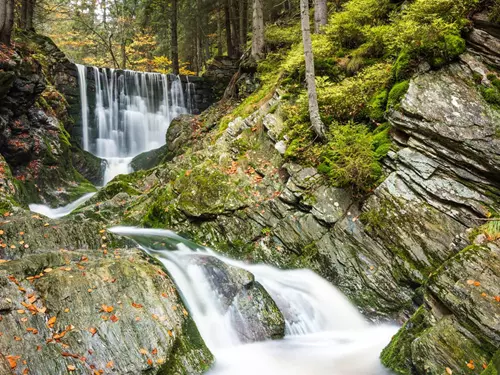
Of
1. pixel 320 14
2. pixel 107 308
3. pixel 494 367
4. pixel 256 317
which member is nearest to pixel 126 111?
pixel 320 14

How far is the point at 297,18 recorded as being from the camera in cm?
1623

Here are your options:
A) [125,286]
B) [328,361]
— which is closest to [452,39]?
[328,361]

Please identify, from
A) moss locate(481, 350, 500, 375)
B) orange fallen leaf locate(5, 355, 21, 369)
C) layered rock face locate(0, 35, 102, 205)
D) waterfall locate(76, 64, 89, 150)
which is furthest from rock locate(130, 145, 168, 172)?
moss locate(481, 350, 500, 375)

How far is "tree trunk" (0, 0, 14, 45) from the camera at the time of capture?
10.4m

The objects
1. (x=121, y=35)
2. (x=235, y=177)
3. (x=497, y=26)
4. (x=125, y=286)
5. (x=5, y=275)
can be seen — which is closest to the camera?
(x=5, y=275)

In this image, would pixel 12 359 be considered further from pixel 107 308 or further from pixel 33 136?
pixel 33 136

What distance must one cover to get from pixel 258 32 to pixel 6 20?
28.1 feet

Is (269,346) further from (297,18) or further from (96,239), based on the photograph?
(297,18)

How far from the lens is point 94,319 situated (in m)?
4.27

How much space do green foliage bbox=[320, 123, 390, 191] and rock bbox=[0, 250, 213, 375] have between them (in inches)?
171

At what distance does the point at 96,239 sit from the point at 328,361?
4425 millimetres

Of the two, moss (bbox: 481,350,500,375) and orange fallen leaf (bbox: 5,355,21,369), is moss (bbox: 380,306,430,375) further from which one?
orange fallen leaf (bbox: 5,355,21,369)

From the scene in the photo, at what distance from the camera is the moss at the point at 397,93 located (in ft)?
23.6

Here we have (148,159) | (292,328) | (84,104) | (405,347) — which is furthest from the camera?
(84,104)
